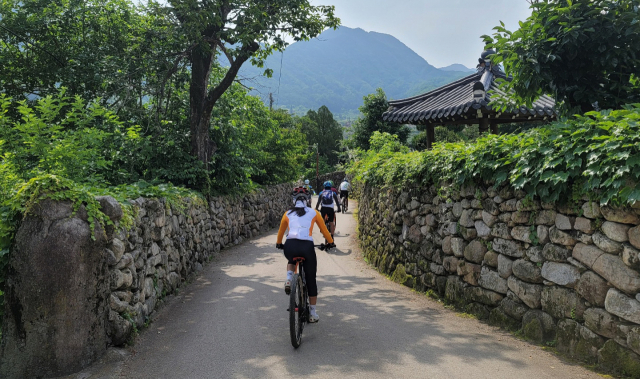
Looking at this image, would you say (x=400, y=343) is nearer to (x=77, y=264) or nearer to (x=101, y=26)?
(x=77, y=264)

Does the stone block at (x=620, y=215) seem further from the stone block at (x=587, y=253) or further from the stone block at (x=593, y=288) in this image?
the stone block at (x=593, y=288)

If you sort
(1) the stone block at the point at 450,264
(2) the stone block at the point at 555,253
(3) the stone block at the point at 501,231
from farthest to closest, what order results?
(1) the stone block at the point at 450,264 → (3) the stone block at the point at 501,231 → (2) the stone block at the point at 555,253

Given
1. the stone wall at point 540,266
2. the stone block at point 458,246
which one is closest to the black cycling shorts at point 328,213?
the stone wall at point 540,266

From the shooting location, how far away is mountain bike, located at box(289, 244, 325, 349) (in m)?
4.75

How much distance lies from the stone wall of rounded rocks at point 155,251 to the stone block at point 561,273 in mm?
4694

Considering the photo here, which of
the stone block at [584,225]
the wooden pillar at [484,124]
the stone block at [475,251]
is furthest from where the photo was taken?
the wooden pillar at [484,124]

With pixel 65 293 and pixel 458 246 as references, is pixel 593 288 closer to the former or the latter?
pixel 458 246

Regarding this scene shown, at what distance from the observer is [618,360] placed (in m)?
3.90

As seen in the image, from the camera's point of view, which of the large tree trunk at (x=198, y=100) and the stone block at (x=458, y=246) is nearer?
the stone block at (x=458, y=246)

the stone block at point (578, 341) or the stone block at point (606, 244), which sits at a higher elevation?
the stone block at point (606, 244)

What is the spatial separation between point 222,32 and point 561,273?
31.5 feet

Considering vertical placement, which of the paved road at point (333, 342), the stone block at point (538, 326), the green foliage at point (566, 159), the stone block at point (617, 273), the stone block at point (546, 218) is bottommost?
the paved road at point (333, 342)

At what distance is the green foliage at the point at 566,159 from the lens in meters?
3.72

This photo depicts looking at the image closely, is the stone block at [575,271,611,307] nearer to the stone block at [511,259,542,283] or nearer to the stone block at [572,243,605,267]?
the stone block at [572,243,605,267]
